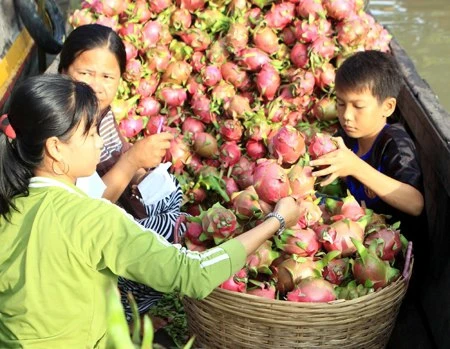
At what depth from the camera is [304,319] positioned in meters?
1.64

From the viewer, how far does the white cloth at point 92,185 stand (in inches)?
77.5

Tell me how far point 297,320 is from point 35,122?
872 millimetres

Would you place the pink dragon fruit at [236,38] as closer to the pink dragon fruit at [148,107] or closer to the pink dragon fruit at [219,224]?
the pink dragon fruit at [148,107]

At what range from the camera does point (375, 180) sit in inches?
79.7

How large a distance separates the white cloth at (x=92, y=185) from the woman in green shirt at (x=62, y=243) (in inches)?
17.6

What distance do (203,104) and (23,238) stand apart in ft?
5.37

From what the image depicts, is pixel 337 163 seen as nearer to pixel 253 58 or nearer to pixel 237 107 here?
pixel 237 107

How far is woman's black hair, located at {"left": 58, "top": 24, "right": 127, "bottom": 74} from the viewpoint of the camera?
224 cm

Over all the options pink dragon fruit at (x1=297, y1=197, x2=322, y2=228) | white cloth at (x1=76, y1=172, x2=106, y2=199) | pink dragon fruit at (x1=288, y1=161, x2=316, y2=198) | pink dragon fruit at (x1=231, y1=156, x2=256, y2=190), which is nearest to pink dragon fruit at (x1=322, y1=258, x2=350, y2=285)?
pink dragon fruit at (x1=297, y1=197, x2=322, y2=228)

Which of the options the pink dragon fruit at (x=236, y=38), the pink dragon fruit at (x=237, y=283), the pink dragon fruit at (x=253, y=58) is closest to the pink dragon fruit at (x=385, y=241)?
the pink dragon fruit at (x=237, y=283)

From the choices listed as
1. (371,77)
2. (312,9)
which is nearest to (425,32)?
(312,9)

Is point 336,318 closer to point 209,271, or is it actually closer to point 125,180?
point 209,271

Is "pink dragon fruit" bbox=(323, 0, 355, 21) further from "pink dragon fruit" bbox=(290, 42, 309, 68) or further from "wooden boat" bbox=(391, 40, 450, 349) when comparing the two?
"wooden boat" bbox=(391, 40, 450, 349)

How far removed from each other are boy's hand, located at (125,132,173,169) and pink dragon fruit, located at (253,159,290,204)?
37 cm
